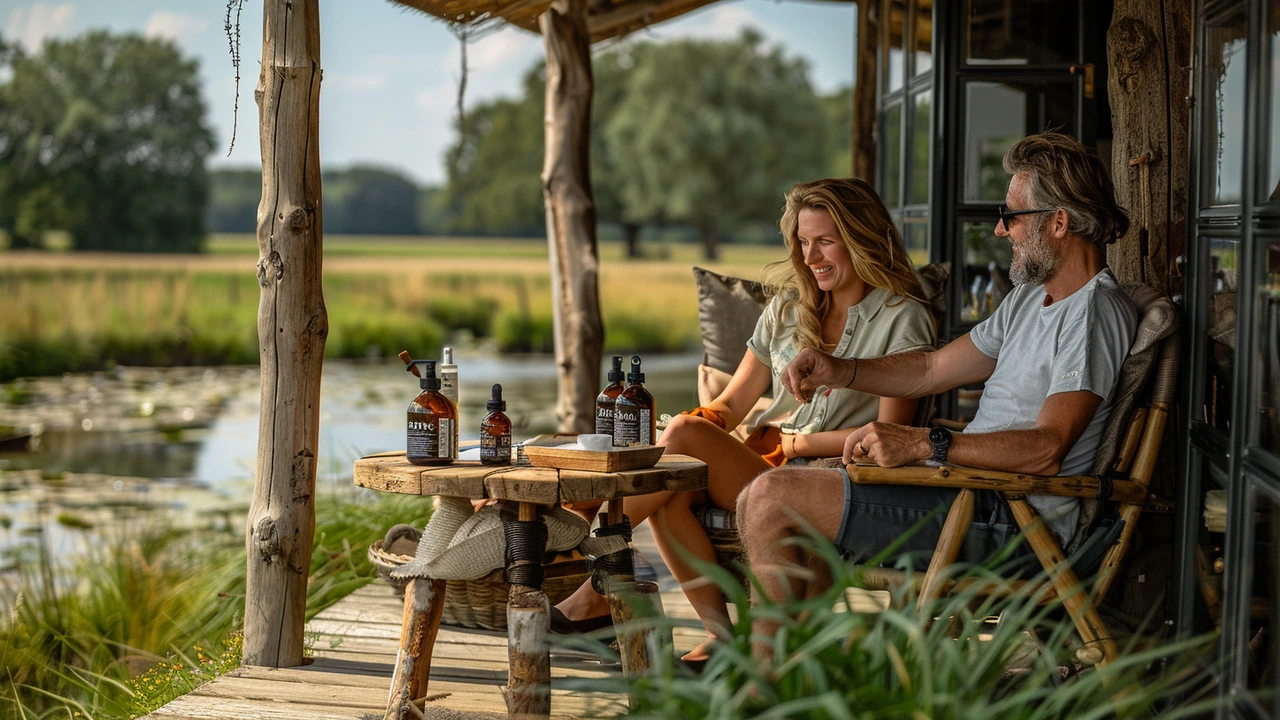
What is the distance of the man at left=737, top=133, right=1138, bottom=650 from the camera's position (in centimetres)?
243

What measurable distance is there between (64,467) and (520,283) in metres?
13.6

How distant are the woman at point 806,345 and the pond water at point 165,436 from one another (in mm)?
4123

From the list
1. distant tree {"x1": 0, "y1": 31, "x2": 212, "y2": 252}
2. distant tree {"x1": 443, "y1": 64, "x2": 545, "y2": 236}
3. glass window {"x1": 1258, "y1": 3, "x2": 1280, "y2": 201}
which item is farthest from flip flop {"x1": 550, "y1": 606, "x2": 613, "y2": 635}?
distant tree {"x1": 443, "y1": 64, "x2": 545, "y2": 236}

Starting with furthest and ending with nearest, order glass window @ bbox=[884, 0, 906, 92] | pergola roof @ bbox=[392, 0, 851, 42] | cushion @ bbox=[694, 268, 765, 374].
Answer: pergola roof @ bbox=[392, 0, 851, 42], glass window @ bbox=[884, 0, 906, 92], cushion @ bbox=[694, 268, 765, 374]

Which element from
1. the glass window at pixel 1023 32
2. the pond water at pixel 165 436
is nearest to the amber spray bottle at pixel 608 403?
the glass window at pixel 1023 32

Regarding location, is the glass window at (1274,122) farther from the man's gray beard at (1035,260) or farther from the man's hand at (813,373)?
the man's hand at (813,373)

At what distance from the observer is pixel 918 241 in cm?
452

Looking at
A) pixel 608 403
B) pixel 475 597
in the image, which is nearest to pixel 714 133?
pixel 475 597

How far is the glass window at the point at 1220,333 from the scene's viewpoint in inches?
91.5

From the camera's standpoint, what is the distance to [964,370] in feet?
9.46

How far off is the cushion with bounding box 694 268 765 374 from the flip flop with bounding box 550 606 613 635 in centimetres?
83

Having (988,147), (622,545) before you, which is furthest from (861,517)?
(988,147)

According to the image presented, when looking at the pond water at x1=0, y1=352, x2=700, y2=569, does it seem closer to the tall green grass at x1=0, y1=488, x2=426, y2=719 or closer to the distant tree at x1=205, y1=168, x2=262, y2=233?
the tall green grass at x1=0, y1=488, x2=426, y2=719

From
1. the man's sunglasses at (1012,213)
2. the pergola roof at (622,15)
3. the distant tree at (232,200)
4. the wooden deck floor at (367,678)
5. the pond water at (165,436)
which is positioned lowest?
the pond water at (165,436)
